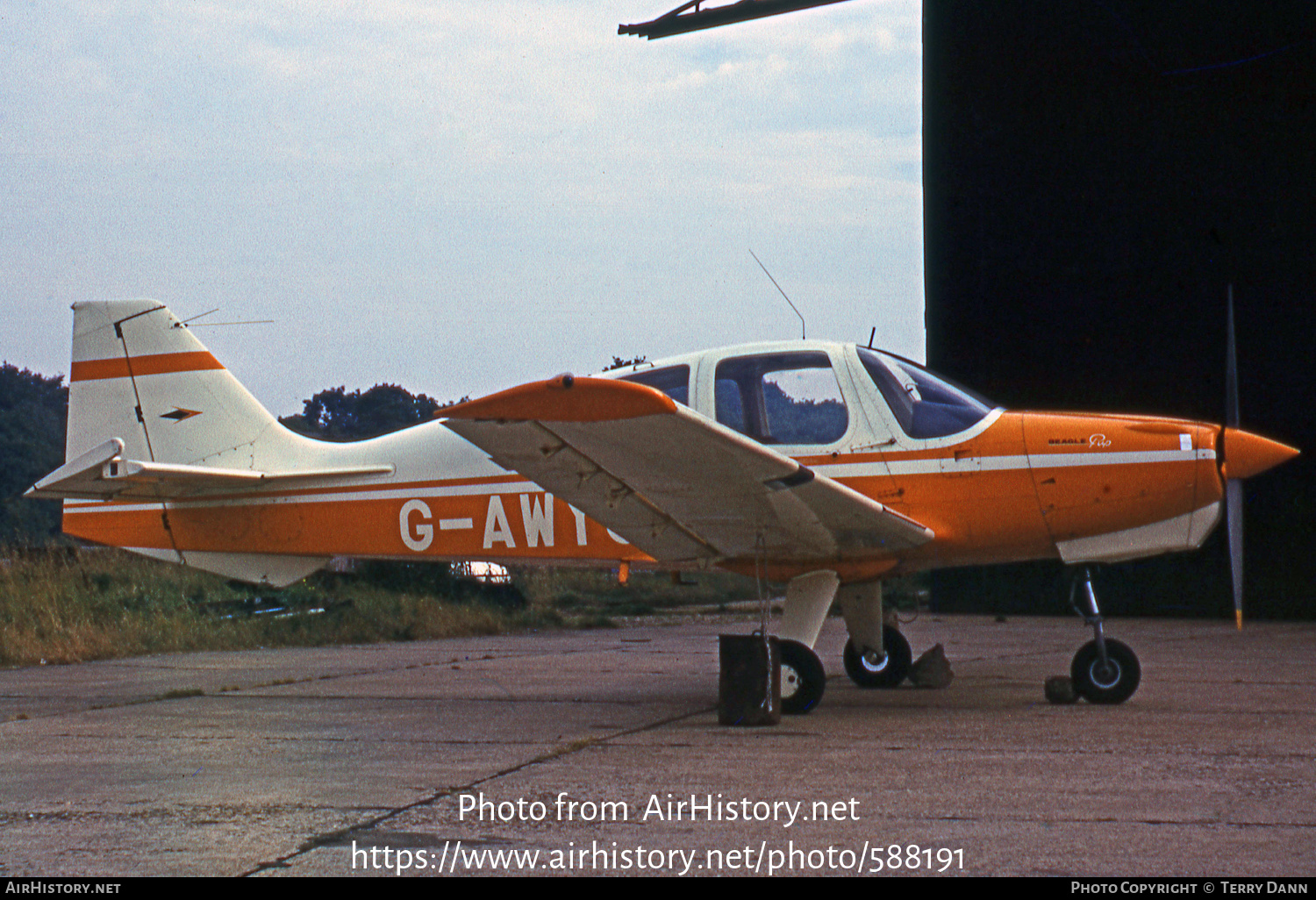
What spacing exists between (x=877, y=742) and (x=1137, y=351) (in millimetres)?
13558

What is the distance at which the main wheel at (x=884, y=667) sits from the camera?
8461mm

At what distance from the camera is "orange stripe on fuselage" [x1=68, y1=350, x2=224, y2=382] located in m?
8.98

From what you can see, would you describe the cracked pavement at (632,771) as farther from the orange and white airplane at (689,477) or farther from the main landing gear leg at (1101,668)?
the orange and white airplane at (689,477)

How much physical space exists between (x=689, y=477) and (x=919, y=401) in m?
1.79

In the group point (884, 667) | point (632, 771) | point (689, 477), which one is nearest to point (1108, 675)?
point (884, 667)

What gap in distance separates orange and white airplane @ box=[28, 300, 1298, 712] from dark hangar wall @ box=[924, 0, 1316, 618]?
10845 millimetres

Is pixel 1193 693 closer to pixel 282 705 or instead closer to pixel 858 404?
pixel 858 404

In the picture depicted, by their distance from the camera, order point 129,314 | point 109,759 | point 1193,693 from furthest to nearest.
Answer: point 129,314, point 1193,693, point 109,759

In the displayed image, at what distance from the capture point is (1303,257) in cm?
1659

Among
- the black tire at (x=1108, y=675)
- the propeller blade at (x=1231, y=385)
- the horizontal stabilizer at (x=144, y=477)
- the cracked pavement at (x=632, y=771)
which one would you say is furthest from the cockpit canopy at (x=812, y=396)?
the horizontal stabilizer at (x=144, y=477)

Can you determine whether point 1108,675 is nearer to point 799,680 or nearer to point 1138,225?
point 799,680

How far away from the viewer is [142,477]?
8.23 m

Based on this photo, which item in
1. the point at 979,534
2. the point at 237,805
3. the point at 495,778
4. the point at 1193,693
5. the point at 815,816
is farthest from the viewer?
the point at 1193,693
